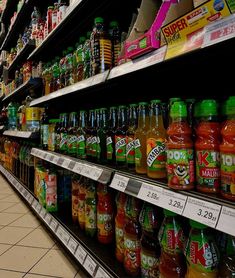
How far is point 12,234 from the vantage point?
1.94 metres

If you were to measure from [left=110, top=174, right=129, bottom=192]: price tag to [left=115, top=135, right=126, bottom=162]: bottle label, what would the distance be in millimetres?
157

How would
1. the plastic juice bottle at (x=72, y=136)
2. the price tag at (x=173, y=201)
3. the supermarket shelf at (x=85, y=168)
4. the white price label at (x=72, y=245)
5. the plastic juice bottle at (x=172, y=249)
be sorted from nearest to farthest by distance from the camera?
the price tag at (x=173, y=201) < the plastic juice bottle at (x=172, y=249) < the supermarket shelf at (x=85, y=168) < the white price label at (x=72, y=245) < the plastic juice bottle at (x=72, y=136)

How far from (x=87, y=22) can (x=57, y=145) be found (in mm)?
856

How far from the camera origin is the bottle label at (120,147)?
1.15m

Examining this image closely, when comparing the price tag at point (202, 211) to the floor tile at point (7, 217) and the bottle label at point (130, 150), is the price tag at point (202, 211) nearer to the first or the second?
the bottle label at point (130, 150)

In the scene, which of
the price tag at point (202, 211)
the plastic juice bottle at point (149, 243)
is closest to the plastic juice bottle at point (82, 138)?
the plastic juice bottle at point (149, 243)

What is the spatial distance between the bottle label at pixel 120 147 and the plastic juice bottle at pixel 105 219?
276 mm

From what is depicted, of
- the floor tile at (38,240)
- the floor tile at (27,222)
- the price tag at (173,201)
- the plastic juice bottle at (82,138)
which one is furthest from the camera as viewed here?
the floor tile at (27,222)

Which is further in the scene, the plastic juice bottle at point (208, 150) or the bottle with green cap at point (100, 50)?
the bottle with green cap at point (100, 50)

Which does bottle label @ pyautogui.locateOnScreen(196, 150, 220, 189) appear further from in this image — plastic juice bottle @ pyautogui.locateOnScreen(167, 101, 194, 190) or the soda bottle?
the soda bottle

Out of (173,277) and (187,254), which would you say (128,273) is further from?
(187,254)

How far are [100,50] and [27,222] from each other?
1.57m

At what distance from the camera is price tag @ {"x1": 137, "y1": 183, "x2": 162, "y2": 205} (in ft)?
2.59

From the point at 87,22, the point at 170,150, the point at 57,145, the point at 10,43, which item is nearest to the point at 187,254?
the point at 170,150
